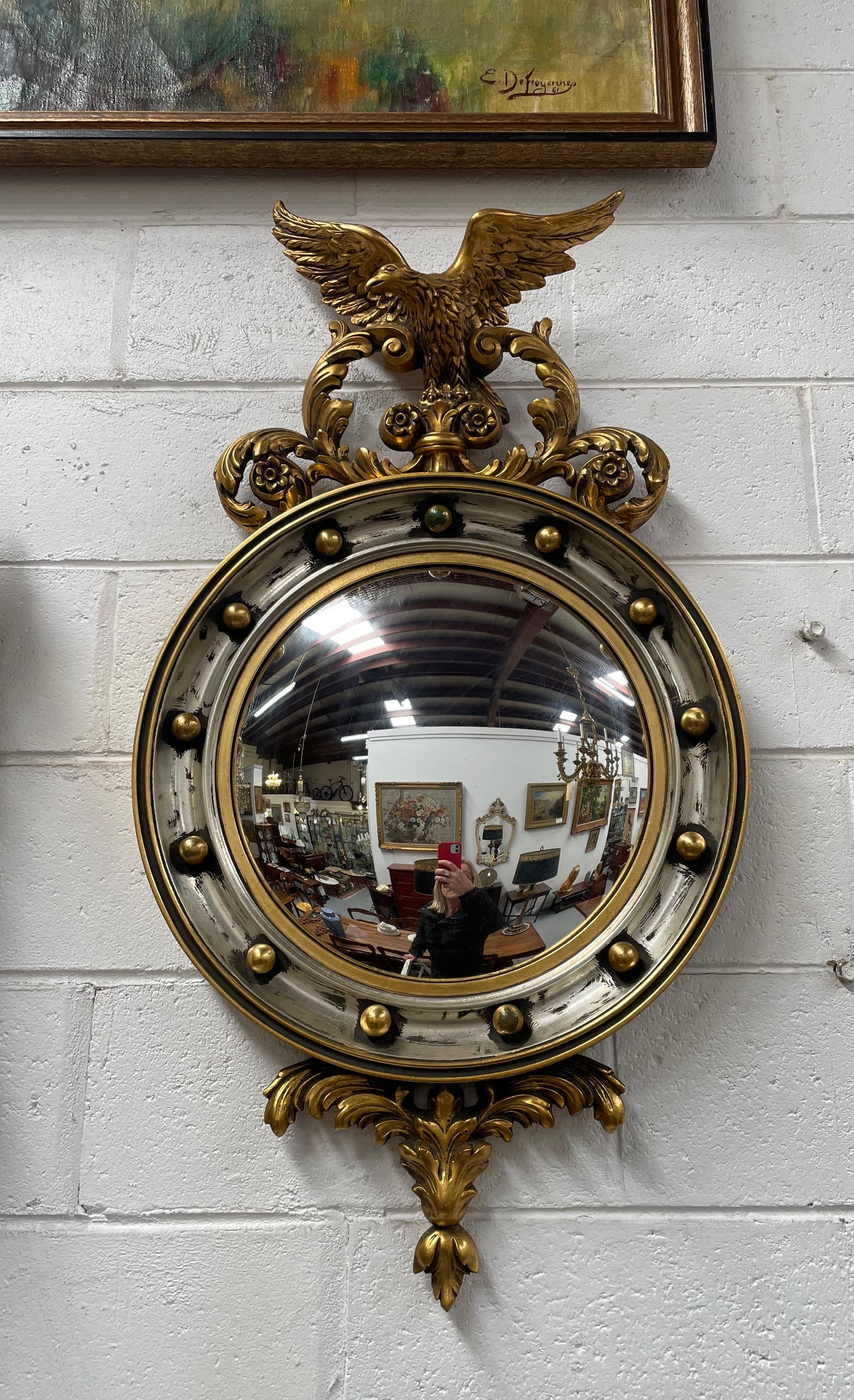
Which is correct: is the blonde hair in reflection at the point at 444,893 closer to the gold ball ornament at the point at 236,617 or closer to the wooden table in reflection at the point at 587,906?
the wooden table in reflection at the point at 587,906

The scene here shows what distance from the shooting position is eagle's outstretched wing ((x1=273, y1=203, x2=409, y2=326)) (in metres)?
0.79

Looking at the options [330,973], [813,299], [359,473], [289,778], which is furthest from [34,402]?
[813,299]

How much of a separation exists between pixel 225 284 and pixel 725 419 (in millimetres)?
490

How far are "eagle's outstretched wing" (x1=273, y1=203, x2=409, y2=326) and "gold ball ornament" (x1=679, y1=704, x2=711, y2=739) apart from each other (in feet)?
1.41

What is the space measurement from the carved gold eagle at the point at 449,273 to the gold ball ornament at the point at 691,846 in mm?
411

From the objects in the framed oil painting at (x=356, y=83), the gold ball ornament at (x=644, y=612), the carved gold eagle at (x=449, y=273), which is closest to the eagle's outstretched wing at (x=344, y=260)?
the carved gold eagle at (x=449, y=273)

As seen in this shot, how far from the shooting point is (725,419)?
843 millimetres

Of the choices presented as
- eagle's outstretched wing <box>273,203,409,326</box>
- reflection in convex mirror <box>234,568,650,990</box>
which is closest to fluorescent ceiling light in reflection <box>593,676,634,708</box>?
reflection in convex mirror <box>234,568,650,990</box>

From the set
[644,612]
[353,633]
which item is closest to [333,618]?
[353,633]

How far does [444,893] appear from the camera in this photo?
2.34 feet

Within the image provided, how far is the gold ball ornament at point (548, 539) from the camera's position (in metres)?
0.77

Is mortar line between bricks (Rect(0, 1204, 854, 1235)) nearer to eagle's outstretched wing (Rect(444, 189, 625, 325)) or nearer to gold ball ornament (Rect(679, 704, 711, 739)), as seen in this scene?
gold ball ornament (Rect(679, 704, 711, 739))

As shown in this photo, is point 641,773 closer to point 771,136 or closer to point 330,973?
point 330,973
